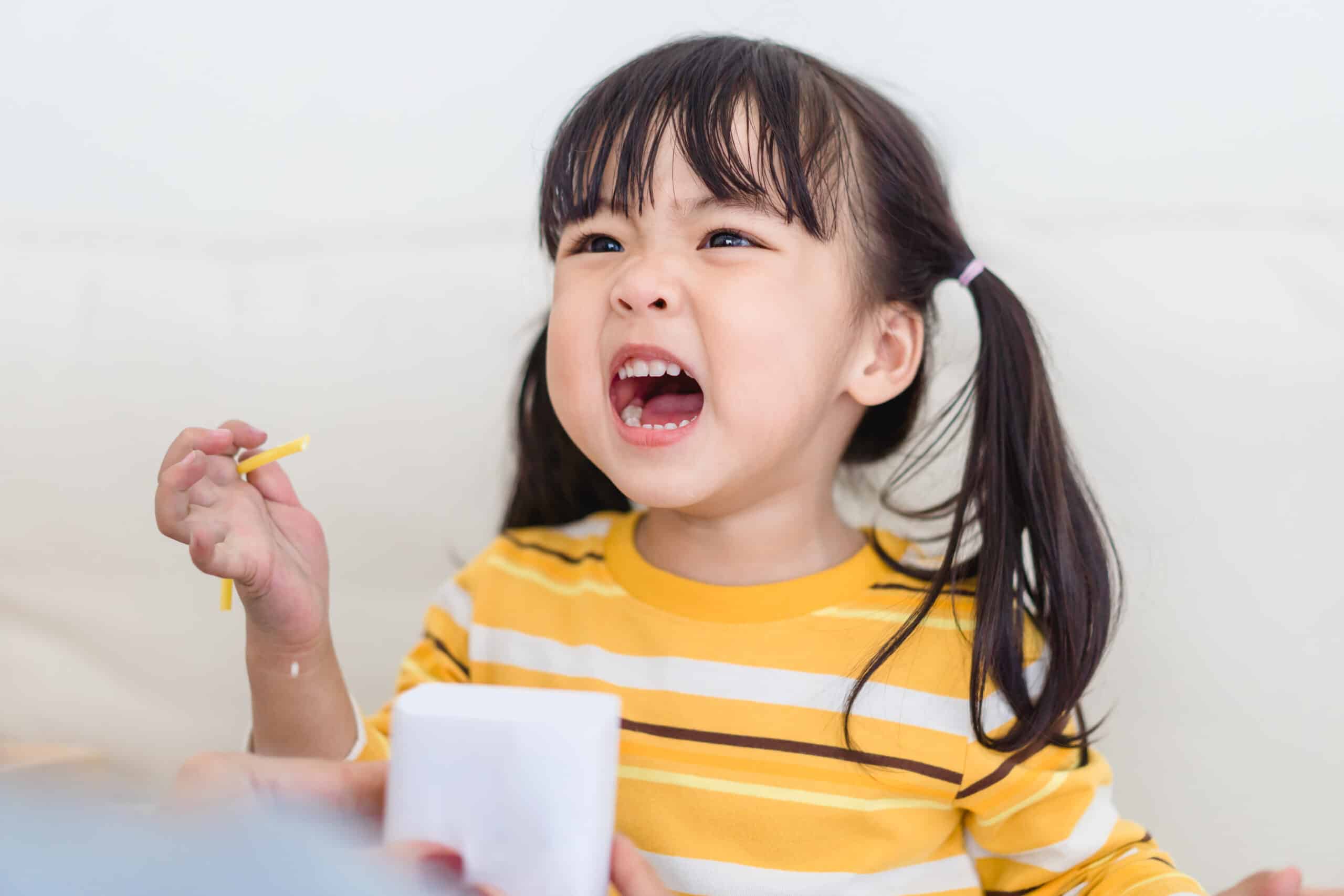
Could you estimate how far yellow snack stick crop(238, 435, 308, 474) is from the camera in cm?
62

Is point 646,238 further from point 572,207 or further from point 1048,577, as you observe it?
point 1048,577

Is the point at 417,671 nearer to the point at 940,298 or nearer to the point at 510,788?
the point at 510,788

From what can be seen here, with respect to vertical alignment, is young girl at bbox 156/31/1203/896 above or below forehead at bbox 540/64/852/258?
below

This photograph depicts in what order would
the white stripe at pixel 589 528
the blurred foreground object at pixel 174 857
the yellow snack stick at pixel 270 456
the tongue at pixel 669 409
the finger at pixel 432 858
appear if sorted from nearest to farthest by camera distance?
the blurred foreground object at pixel 174 857, the finger at pixel 432 858, the yellow snack stick at pixel 270 456, the tongue at pixel 669 409, the white stripe at pixel 589 528

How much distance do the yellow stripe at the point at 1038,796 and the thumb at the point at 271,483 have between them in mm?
475

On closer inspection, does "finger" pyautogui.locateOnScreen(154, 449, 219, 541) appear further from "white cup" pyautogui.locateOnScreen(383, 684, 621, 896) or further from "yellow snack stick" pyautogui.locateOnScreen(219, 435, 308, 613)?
"white cup" pyautogui.locateOnScreen(383, 684, 621, 896)

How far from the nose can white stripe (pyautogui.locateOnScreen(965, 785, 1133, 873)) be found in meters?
0.40

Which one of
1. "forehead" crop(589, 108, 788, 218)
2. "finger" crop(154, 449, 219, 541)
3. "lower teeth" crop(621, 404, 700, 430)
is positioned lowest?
"finger" crop(154, 449, 219, 541)

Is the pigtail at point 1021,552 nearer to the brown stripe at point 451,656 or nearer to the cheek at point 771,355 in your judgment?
the cheek at point 771,355

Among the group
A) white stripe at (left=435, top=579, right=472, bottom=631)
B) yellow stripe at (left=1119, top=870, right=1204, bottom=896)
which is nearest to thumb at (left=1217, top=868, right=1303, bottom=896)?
yellow stripe at (left=1119, top=870, right=1204, bottom=896)

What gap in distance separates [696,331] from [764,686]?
230 millimetres

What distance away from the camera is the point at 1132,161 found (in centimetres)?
86

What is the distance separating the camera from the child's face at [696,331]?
67cm

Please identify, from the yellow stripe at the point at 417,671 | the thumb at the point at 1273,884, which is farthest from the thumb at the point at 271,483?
the thumb at the point at 1273,884
